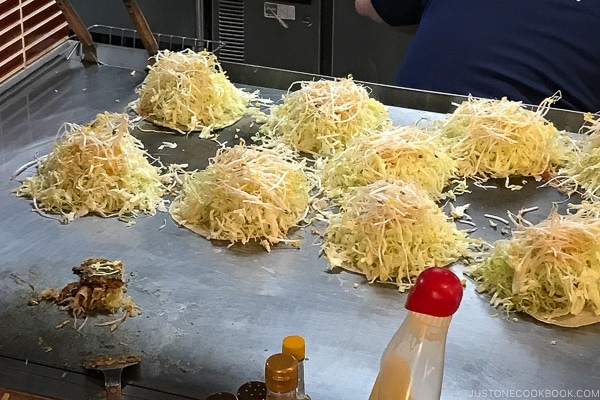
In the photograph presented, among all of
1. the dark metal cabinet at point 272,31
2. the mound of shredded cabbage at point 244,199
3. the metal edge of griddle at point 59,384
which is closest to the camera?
the metal edge of griddle at point 59,384

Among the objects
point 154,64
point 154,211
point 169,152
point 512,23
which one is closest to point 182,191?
point 154,211

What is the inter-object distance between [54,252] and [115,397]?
55cm

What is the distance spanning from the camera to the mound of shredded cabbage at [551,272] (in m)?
1.72

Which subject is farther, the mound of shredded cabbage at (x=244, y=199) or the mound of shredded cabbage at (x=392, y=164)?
the mound of shredded cabbage at (x=392, y=164)

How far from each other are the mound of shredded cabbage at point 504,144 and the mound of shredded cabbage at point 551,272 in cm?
45

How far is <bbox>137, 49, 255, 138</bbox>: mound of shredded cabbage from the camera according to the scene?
2.45 metres

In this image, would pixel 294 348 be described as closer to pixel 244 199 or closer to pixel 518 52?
pixel 244 199

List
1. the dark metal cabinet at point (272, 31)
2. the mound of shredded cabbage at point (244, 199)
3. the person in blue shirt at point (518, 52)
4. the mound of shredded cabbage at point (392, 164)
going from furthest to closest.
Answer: the dark metal cabinet at point (272, 31) < the person in blue shirt at point (518, 52) < the mound of shredded cabbage at point (392, 164) < the mound of shredded cabbage at point (244, 199)

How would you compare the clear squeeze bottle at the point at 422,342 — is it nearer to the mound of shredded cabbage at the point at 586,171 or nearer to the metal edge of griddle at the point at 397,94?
the mound of shredded cabbage at the point at 586,171

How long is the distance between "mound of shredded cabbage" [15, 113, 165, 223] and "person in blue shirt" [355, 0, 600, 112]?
1.01 meters

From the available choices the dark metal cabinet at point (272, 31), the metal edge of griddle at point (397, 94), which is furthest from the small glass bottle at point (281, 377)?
the dark metal cabinet at point (272, 31)

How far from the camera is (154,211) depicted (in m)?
2.09

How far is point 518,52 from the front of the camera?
8.62ft

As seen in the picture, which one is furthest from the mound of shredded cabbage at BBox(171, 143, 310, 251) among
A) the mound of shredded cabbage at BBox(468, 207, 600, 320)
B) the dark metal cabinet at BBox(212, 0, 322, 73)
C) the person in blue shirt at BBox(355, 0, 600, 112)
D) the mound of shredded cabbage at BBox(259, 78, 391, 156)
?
the dark metal cabinet at BBox(212, 0, 322, 73)
